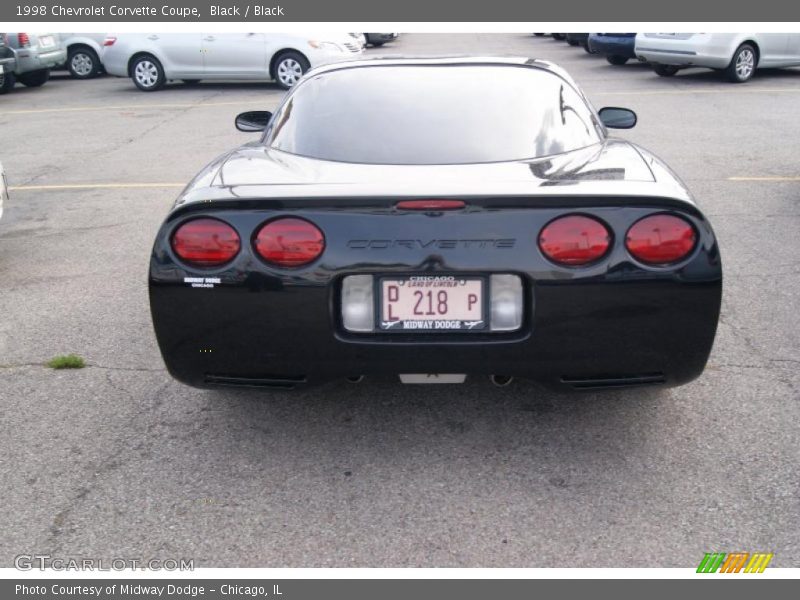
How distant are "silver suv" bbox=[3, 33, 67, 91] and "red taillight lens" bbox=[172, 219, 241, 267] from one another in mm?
15897

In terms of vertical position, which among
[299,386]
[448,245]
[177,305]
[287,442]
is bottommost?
[287,442]

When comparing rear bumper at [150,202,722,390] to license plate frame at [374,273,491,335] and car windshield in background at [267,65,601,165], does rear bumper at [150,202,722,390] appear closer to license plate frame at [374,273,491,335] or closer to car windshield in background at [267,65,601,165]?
license plate frame at [374,273,491,335]

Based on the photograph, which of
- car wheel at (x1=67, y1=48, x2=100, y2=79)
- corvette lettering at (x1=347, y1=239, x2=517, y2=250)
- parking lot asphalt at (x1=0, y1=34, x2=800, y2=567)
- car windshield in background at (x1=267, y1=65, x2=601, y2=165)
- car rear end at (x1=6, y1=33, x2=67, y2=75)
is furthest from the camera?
car wheel at (x1=67, y1=48, x2=100, y2=79)

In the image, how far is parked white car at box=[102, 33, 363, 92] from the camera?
16.2 meters

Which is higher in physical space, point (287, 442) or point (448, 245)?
point (448, 245)

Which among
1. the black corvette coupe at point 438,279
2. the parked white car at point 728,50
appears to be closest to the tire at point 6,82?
the parked white car at point 728,50

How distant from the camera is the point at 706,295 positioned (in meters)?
3.11

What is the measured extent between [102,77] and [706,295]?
19548 mm

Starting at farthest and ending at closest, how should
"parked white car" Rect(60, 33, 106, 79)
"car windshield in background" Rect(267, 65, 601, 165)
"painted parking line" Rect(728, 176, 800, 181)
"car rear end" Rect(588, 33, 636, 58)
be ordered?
"parked white car" Rect(60, 33, 106, 79)
"car rear end" Rect(588, 33, 636, 58)
"painted parking line" Rect(728, 176, 800, 181)
"car windshield in background" Rect(267, 65, 601, 165)

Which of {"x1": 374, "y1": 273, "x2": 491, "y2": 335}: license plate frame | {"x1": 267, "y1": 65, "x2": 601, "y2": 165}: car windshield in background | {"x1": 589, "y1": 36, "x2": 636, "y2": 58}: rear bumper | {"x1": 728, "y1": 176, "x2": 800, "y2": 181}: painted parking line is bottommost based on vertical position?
{"x1": 728, "y1": 176, "x2": 800, "y2": 181}: painted parking line

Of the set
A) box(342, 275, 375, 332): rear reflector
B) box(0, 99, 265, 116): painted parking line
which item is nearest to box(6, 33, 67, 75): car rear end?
box(0, 99, 265, 116): painted parking line

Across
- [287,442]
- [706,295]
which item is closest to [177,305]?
[287,442]

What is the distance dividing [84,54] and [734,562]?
2010 cm

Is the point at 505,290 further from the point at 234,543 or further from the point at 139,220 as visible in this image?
the point at 139,220
